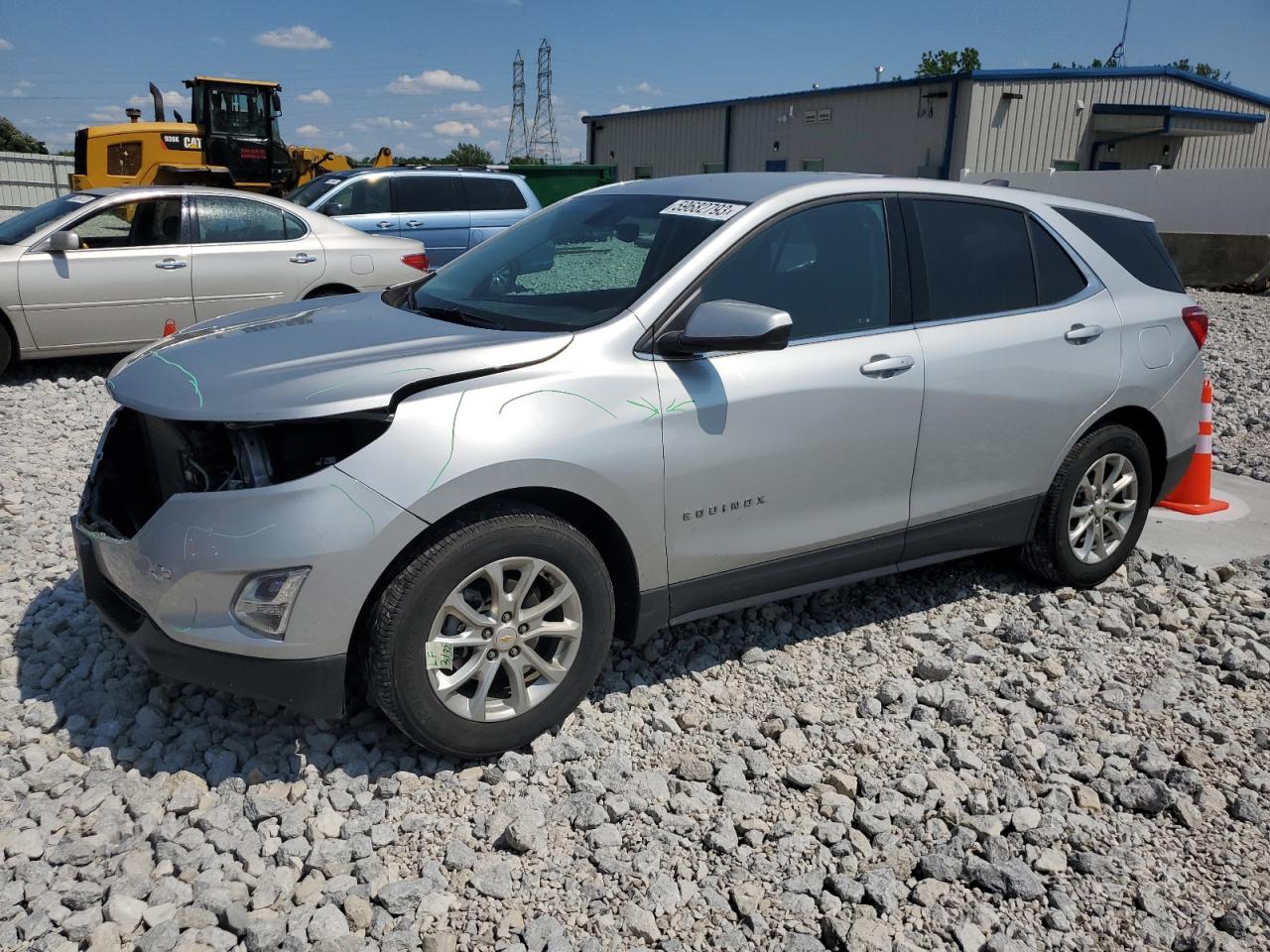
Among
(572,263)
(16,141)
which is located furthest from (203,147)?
(16,141)

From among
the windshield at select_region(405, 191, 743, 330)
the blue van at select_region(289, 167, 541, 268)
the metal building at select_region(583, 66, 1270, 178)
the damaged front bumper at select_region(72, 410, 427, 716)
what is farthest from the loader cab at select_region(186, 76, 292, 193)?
the damaged front bumper at select_region(72, 410, 427, 716)

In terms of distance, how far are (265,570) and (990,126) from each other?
91.2 feet

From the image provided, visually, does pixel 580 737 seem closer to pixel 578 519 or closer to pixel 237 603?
pixel 578 519

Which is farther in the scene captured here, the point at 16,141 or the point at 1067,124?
the point at 16,141

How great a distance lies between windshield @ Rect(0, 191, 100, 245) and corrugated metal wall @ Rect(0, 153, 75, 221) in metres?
21.7

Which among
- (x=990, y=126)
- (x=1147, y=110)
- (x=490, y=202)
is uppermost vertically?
(x=1147, y=110)

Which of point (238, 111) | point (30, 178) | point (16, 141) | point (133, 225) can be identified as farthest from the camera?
point (16, 141)

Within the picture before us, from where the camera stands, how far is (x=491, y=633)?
3.12 m

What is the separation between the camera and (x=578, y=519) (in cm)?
331

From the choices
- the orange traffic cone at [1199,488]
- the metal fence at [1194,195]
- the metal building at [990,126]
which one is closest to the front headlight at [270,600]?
the orange traffic cone at [1199,488]

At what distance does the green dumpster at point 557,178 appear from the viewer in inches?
916

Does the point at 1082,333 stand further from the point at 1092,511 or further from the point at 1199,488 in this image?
the point at 1199,488

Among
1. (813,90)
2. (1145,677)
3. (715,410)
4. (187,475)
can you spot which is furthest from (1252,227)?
(187,475)

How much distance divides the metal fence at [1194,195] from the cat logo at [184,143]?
46.7ft
